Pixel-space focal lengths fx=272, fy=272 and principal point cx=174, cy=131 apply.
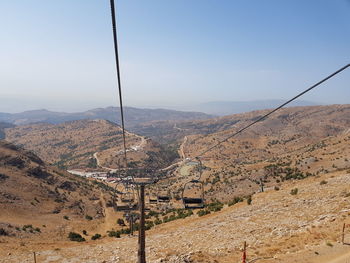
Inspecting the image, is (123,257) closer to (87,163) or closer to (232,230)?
(232,230)

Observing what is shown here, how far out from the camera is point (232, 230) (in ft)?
67.7

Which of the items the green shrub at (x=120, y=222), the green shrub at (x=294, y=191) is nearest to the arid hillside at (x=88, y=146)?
the green shrub at (x=120, y=222)

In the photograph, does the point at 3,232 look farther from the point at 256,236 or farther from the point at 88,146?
the point at 88,146

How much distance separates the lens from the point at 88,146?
144000 millimetres

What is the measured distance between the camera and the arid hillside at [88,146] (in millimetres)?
108625

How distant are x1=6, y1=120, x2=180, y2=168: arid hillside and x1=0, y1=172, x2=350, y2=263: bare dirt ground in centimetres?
7410

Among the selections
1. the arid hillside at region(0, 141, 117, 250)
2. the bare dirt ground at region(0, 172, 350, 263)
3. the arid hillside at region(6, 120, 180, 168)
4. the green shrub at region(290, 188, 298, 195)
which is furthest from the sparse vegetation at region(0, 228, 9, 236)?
the arid hillside at region(6, 120, 180, 168)

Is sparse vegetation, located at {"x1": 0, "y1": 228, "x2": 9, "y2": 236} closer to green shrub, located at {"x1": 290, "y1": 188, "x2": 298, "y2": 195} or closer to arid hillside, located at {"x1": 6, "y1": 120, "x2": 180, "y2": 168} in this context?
green shrub, located at {"x1": 290, "y1": 188, "x2": 298, "y2": 195}

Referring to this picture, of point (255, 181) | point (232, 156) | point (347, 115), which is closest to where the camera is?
point (255, 181)

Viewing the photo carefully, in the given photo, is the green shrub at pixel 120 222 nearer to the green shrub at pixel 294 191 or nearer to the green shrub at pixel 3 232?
the green shrub at pixel 3 232

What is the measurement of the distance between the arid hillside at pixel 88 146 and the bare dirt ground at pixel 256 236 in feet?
243

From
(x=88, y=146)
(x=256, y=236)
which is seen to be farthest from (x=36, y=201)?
(x=88, y=146)

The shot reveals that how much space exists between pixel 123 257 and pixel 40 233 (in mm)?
15162

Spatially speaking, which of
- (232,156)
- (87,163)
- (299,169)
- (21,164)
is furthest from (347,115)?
(21,164)
